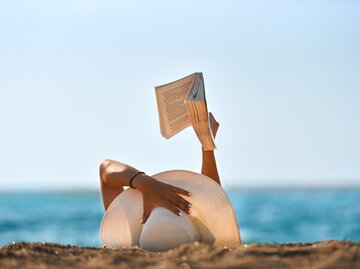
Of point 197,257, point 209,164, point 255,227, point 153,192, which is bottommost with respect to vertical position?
point 197,257

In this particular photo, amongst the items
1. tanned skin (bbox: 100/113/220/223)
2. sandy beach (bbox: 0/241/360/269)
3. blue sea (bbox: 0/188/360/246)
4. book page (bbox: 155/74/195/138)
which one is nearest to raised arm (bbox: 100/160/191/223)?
tanned skin (bbox: 100/113/220/223)

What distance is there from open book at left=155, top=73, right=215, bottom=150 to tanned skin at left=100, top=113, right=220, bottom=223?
28 cm

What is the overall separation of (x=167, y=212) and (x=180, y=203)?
0.09m

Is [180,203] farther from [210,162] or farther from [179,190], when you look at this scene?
[210,162]

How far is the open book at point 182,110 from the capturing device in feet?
14.9

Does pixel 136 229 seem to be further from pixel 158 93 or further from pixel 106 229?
pixel 158 93

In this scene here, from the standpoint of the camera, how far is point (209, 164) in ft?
16.2

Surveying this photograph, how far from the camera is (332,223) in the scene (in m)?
20.2

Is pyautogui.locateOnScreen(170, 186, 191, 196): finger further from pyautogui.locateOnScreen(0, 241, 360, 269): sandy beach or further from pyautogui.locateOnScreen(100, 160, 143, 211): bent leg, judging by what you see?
pyautogui.locateOnScreen(0, 241, 360, 269): sandy beach

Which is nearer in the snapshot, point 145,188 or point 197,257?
point 197,257

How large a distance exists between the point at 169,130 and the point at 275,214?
1939 centimetres

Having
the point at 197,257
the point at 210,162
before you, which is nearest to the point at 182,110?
the point at 210,162

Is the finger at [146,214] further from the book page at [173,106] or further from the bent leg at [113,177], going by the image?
the book page at [173,106]

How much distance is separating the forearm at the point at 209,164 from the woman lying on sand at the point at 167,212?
0.46m
